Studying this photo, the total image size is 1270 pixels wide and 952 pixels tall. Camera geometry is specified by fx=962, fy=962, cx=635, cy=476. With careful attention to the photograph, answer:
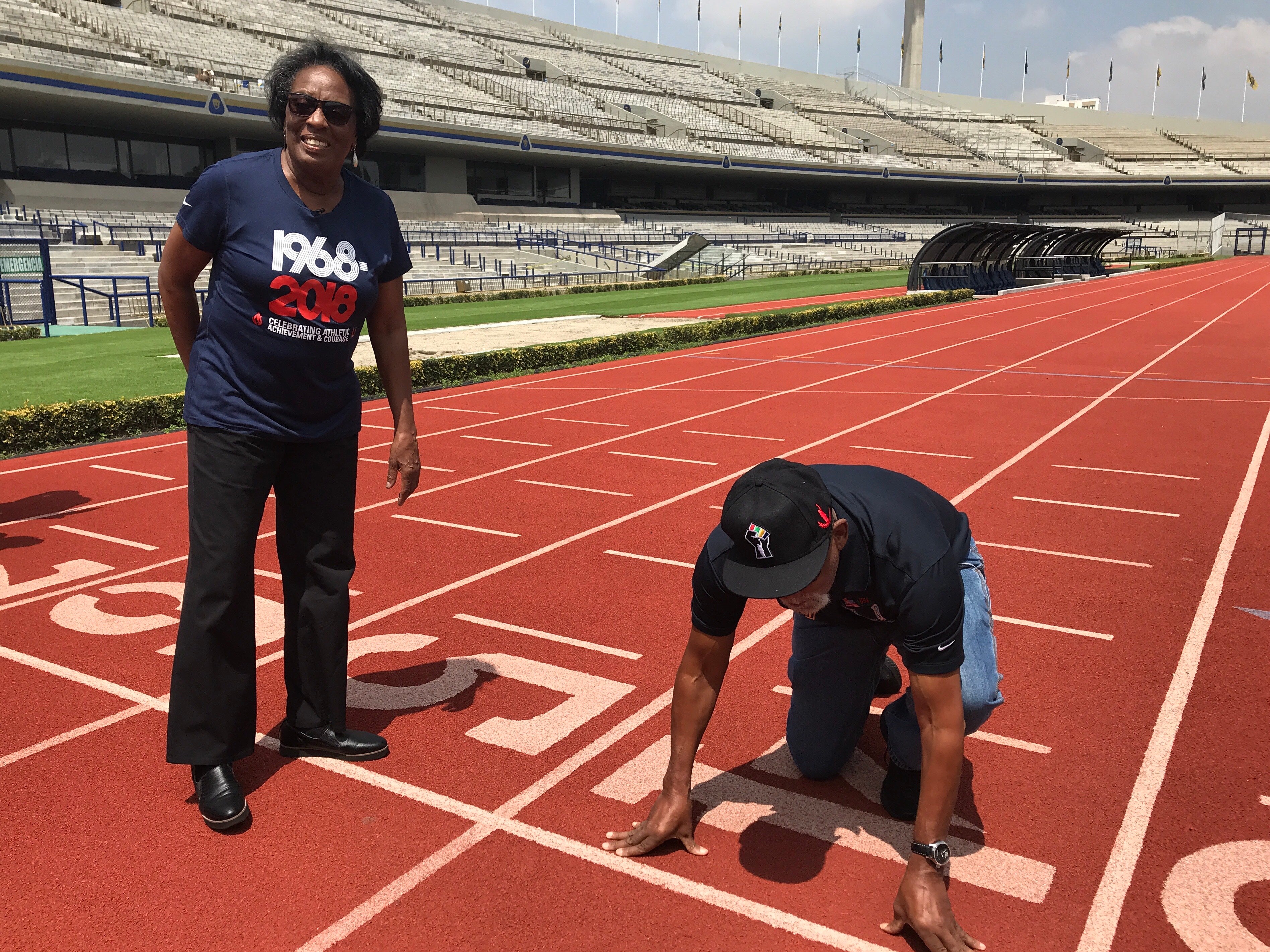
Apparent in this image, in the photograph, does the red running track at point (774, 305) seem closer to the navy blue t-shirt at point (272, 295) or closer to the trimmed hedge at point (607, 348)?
the trimmed hedge at point (607, 348)

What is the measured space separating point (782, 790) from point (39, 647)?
3798mm

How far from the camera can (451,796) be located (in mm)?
3516

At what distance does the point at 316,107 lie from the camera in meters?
3.14

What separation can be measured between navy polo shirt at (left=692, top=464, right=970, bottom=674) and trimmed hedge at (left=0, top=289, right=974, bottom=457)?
326 cm

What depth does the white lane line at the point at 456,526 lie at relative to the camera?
22.5 feet

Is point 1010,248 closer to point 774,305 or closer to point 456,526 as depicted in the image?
point 774,305

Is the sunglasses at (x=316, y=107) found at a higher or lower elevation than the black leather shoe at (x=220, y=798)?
higher

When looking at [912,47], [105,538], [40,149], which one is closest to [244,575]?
[105,538]

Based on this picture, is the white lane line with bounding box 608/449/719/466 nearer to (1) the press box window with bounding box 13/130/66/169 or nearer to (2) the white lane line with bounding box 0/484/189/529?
(2) the white lane line with bounding box 0/484/189/529

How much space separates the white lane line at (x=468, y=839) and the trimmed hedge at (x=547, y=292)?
27.3 meters

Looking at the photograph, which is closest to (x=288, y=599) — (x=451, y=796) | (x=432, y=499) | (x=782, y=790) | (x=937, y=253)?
(x=451, y=796)

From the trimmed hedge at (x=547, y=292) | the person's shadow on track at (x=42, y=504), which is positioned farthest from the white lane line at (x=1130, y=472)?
the trimmed hedge at (x=547, y=292)

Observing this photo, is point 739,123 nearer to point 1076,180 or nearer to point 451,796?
point 1076,180

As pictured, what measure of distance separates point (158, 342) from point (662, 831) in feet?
63.7
